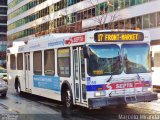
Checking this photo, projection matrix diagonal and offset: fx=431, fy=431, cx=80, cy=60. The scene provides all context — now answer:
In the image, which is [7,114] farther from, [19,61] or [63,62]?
[19,61]

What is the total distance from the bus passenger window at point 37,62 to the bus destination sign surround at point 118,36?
5809 mm

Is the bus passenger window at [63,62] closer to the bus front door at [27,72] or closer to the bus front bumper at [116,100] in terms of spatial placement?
the bus front bumper at [116,100]

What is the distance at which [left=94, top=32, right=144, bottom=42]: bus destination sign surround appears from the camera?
14.5 metres

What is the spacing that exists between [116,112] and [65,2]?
6121 centimetres

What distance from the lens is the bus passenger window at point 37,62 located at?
19812 mm

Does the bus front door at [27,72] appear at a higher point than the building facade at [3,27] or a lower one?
lower

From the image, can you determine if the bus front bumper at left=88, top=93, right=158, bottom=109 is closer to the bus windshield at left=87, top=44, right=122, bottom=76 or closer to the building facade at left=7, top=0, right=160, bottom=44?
the bus windshield at left=87, top=44, right=122, bottom=76

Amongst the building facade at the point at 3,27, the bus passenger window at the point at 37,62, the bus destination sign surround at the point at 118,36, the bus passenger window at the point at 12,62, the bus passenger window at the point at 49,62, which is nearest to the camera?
the bus destination sign surround at the point at 118,36

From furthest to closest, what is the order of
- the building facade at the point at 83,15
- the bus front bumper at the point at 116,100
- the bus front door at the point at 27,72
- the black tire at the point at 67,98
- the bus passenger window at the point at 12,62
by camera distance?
the building facade at the point at 83,15
the bus passenger window at the point at 12,62
the bus front door at the point at 27,72
the black tire at the point at 67,98
the bus front bumper at the point at 116,100

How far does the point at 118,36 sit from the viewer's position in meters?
14.8

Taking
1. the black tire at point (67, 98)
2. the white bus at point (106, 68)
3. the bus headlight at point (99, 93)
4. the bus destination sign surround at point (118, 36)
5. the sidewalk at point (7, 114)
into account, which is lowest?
the sidewalk at point (7, 114)

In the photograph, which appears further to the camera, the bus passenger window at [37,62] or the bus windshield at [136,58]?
the bus passenger window at [37,62]

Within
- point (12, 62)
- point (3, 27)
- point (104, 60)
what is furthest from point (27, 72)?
point (3, 27)

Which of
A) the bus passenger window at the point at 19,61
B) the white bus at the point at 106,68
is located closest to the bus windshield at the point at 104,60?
the white bus at the point at 106,68
